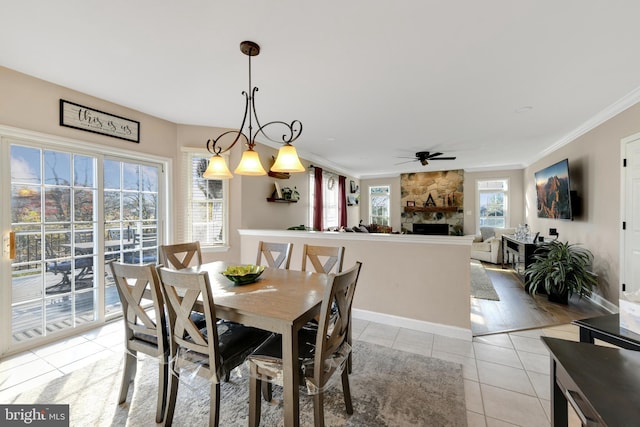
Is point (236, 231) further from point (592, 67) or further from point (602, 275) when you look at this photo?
point (602, 275)

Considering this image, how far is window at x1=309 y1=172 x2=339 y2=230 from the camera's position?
605cm

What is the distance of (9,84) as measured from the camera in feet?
7.70

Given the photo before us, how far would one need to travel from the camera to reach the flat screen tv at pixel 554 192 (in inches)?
168

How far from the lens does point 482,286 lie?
4.58m

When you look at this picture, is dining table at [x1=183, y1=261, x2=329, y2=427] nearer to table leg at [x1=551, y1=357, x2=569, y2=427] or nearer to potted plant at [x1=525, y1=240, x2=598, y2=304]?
table leg at [x1=551, y1=357, x2=569, y2=427]

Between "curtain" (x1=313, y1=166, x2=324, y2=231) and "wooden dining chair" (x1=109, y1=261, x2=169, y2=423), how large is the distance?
4.37m

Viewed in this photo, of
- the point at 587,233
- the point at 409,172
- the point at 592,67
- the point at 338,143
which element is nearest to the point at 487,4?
the point at 592,67

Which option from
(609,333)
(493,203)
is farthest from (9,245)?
(493,203)

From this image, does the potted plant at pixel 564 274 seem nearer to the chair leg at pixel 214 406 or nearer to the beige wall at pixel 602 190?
the beige wall at pixel 602 190

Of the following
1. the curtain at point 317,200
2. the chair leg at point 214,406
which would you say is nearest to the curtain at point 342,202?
the curtain at point 317,200

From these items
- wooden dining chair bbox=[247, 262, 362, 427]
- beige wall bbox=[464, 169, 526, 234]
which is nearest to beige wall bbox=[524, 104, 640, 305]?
beige wall bbox=[464, 169, 526, 234]

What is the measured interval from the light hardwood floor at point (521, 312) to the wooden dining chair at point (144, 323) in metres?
2.95

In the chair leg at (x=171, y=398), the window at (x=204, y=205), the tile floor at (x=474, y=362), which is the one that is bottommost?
the tile floor at (x=474, y=362)

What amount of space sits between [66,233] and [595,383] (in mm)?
4014
